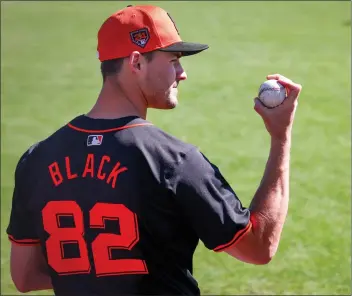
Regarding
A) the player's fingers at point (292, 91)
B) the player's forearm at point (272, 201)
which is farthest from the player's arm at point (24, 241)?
the player's fingers at point (292, 91)

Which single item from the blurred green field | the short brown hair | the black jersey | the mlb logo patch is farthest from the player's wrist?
the blurred green field

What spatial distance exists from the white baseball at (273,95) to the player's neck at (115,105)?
54cm

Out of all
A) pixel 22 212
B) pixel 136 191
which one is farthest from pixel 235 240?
pixel 22 212

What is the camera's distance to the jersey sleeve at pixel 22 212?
3182 mm

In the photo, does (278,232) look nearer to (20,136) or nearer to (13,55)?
(20,136)

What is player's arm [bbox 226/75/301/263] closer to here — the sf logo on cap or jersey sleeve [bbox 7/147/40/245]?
the sf logo on cap

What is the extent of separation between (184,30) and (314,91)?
5.62 m

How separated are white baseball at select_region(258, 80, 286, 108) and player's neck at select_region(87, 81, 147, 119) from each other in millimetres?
538

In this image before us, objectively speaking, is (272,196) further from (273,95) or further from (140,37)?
(140,37)

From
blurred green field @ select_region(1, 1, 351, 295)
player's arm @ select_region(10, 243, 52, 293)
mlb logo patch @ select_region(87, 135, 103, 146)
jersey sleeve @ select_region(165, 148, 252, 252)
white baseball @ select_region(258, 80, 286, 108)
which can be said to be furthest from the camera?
blurred green field @ select_region(1, 1, 351, 295)

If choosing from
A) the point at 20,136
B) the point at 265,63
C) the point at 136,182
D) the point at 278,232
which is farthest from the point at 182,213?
the point at 265,63

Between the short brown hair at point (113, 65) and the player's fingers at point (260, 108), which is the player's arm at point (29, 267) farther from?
the player's fingers at point (260, 108)

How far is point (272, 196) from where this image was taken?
3037mm

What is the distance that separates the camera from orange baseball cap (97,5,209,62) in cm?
309
